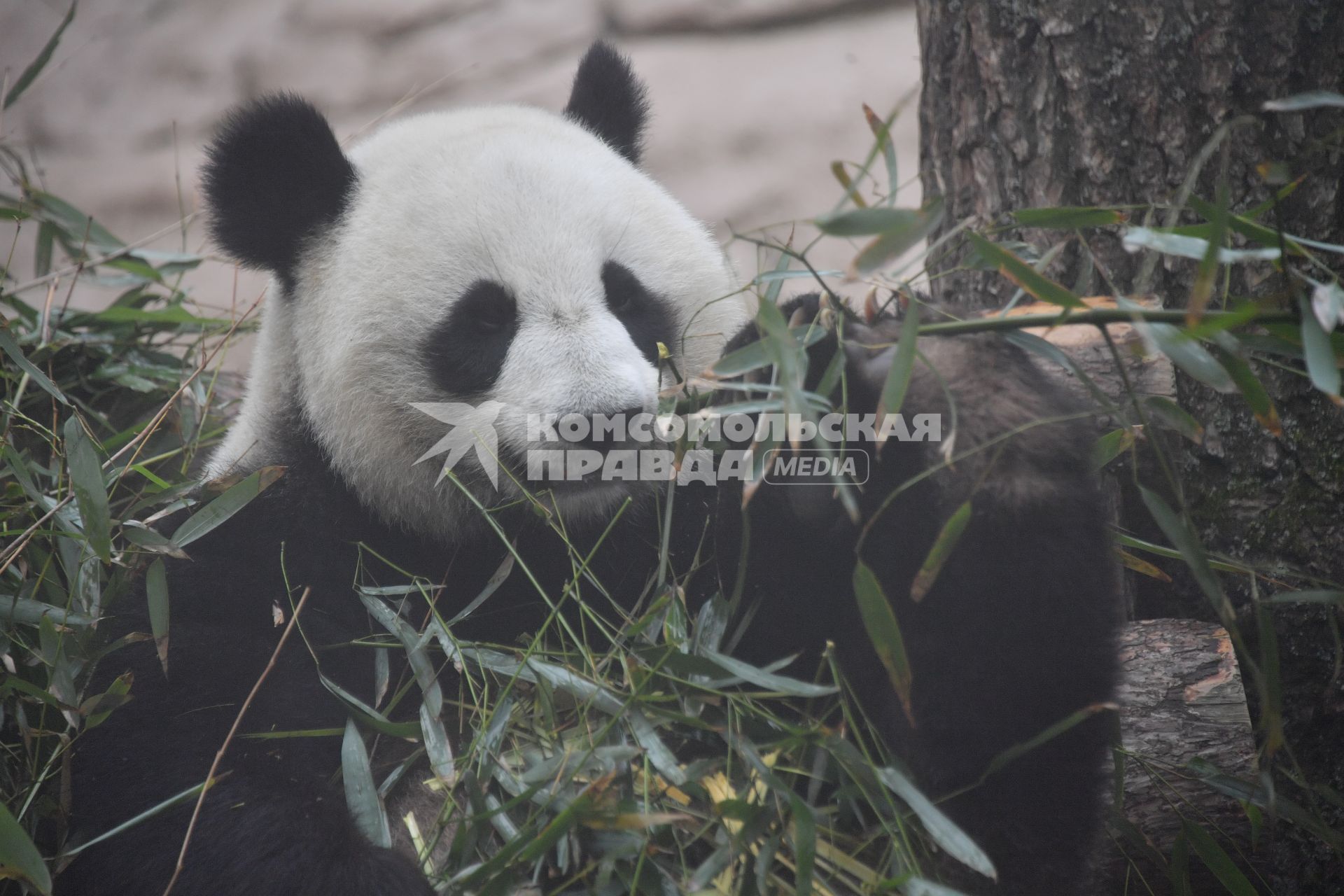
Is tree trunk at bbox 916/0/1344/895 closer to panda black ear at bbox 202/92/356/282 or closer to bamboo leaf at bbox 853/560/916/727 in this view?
bamboo leaf at bbox 853/560/916/727

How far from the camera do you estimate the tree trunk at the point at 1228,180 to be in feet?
7.70

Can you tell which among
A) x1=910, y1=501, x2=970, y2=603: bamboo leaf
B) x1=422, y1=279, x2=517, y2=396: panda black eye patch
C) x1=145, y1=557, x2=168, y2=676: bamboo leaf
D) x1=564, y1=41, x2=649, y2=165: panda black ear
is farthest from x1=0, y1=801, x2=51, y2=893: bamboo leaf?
x1=564, y1=41, x2=649, y2=165: panda black ear

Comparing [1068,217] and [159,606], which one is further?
[159,606]

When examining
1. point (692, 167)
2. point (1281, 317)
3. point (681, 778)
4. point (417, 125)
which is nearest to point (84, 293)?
point (692, 167)

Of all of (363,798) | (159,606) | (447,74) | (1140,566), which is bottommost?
(363,798)

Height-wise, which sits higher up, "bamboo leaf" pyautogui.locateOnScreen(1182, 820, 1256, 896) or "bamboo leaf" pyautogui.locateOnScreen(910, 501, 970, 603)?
"bamboo leaf" pyautogui.locateOnScreen(910, 501, 970, 603)

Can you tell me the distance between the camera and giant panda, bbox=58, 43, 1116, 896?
165 centimetres

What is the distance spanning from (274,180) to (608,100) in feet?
3.17

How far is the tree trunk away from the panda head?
28.8 inches

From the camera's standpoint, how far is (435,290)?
87.6 inches

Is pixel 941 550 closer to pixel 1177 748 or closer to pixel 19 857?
pixel 1177 748

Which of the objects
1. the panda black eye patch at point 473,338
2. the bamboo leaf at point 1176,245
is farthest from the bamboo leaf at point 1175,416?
the panda black eye patch at point 473,338

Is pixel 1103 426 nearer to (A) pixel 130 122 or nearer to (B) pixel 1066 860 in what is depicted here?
(B) pixel 1066 860

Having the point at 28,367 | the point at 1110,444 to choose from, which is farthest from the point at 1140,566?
the point at 28,367
